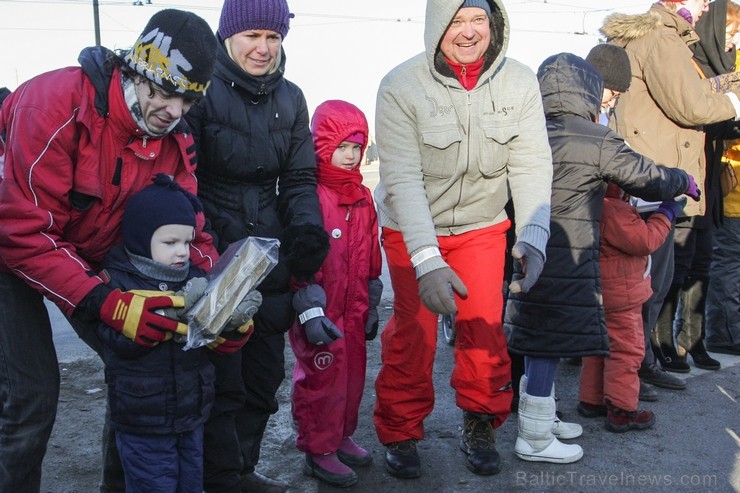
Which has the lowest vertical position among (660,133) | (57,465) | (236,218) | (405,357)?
(57,465)

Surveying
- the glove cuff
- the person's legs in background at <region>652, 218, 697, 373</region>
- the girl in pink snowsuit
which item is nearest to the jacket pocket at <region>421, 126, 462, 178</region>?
the girl in pink snowsuit

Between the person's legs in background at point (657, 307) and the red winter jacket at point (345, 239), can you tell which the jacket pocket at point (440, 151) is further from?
the person's legs in background at point (657, 307)

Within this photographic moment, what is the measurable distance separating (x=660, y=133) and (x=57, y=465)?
3901mm

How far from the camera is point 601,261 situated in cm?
441

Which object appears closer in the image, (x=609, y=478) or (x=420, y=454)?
(x=609, y=478)

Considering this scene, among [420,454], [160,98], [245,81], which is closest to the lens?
[160,98]

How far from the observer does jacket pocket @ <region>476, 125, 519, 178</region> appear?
3.74m

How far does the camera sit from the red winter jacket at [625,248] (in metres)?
4.32

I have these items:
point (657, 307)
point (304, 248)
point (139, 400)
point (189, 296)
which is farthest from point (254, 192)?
point (657, 307)

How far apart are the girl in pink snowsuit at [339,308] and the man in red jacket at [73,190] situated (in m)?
1.03

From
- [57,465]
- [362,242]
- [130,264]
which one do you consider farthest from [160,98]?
[57,465]

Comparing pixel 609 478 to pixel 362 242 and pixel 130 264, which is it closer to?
pixel 362 242

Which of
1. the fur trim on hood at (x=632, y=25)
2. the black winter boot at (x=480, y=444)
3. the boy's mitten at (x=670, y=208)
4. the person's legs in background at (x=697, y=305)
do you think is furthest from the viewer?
the person's legs in background at (x=697, y=305)

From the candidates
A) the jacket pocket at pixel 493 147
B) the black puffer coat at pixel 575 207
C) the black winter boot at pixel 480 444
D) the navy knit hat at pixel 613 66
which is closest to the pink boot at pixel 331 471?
the black winter boot at pixel 480 444
